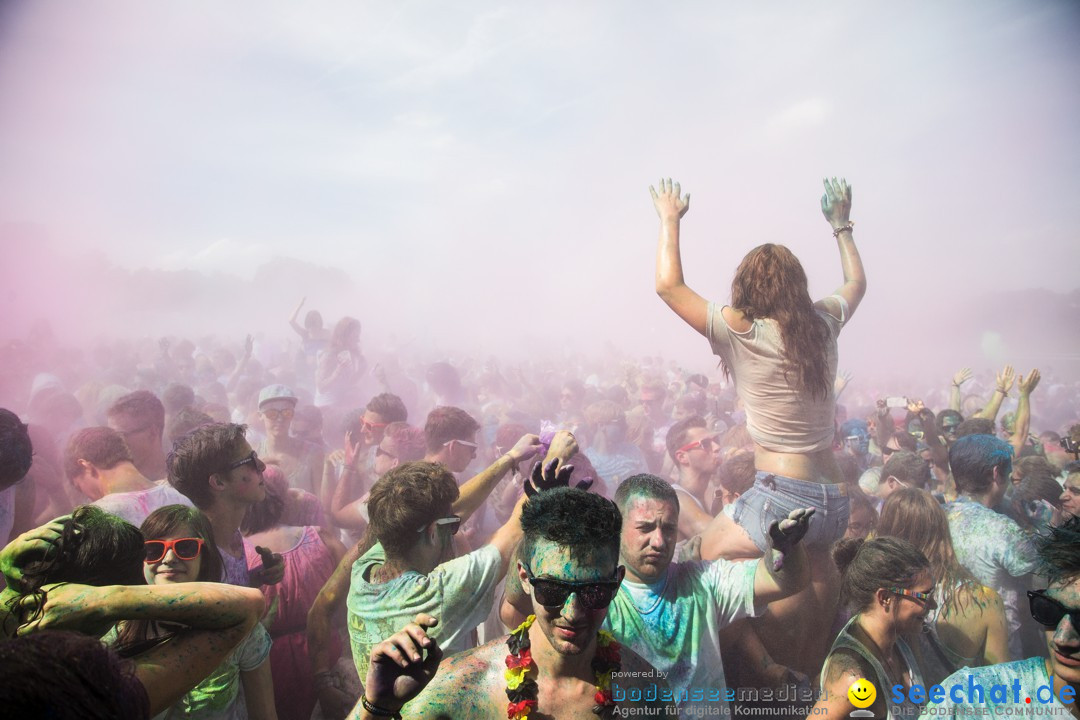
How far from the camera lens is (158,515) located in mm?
2334

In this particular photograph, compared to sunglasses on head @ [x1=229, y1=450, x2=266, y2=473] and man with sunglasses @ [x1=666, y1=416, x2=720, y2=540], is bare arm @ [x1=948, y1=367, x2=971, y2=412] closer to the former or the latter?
man with sunglasses @ [x1=666, y1=416, x2=720, y2=540]


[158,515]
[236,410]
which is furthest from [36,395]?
[158,515]

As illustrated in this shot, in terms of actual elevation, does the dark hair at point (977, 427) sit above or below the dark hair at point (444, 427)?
below

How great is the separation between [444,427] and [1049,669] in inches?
150

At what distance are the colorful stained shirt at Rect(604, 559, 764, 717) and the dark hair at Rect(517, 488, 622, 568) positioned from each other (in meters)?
0.89

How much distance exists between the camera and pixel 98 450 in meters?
3.68

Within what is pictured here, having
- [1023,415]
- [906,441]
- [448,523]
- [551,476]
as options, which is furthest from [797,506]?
[1023,415]

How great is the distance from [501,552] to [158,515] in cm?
150

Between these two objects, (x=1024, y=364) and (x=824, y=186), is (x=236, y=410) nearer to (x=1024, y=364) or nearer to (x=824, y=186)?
(x=824, y=186)

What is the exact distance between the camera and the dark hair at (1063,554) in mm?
1983

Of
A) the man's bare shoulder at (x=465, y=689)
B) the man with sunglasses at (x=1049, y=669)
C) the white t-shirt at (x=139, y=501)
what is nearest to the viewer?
the man's bare shoulder at (x=465, y=689)

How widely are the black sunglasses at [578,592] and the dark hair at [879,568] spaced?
160cm

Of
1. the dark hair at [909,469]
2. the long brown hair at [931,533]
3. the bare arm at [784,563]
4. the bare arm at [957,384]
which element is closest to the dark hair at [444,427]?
the bare arm at [784,563]

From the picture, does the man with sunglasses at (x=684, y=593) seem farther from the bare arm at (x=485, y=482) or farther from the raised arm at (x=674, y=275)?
the raised arm at (x=674, y=275)
